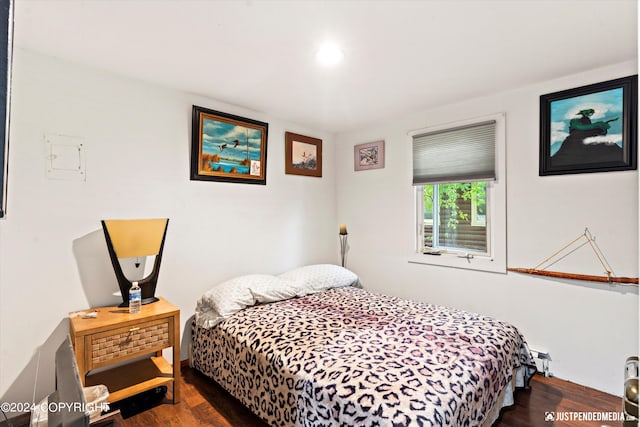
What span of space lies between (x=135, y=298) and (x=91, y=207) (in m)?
0.75

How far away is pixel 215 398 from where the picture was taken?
2217mm

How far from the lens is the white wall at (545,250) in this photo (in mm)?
2176

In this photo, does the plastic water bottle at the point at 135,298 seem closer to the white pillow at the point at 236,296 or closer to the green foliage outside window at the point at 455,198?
the white pillow at the point at 236,296

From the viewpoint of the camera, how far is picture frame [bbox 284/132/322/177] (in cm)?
351

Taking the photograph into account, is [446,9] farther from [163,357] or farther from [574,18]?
[163,357]

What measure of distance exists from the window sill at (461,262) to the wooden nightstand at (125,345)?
2.38 metres

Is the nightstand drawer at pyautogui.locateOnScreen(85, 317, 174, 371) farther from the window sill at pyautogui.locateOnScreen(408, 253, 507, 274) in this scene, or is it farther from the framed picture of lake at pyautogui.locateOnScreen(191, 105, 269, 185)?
the window sill at pyautogui.locateOnScreen(408, 253, 507, 274)

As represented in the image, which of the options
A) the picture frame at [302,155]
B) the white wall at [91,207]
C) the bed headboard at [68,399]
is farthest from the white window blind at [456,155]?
the bed headboard at [68,399]

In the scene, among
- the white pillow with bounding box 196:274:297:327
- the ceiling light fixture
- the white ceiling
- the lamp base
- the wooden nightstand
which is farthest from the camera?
the white pillow with bounding box 196:274:297:327

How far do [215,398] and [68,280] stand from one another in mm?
1350

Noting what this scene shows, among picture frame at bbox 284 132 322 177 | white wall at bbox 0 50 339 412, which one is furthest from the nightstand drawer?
picture frame at bbox 284 132 322 177

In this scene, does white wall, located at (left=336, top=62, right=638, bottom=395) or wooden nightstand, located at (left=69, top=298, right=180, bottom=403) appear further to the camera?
white wall, located at (left=336, top=62, right=638, bottom=395)

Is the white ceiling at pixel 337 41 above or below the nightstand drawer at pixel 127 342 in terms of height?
above

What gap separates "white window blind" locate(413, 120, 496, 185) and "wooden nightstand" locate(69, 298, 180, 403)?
2.66 meters
